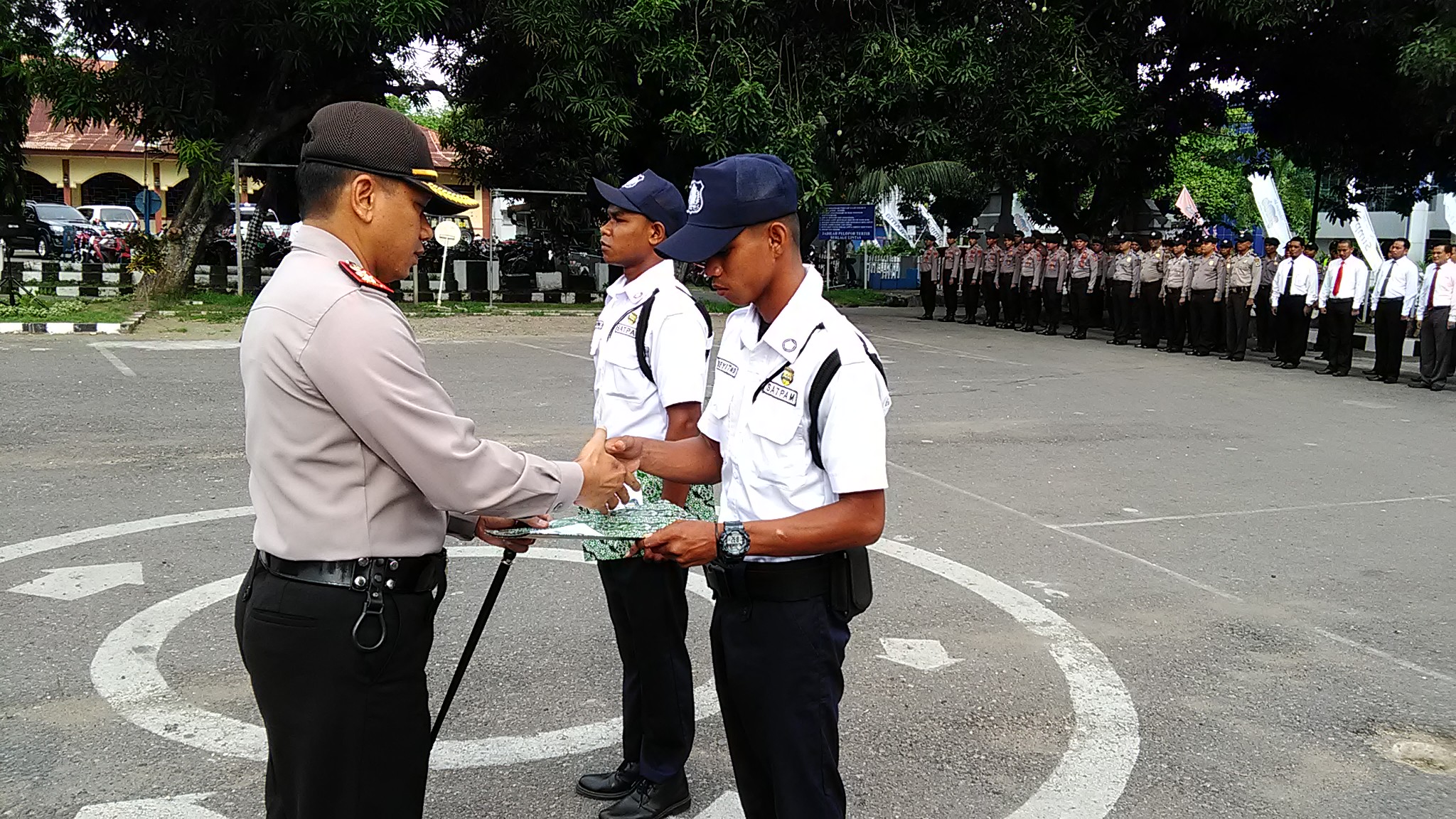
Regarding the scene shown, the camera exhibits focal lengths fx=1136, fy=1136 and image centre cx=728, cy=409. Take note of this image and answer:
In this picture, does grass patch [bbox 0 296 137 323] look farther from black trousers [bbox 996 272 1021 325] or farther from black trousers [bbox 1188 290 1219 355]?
black trousers [bbox 1188 290 1219 355]

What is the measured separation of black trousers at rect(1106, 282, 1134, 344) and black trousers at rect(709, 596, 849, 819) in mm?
19702

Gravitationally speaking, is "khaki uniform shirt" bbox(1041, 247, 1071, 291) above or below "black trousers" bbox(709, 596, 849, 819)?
above

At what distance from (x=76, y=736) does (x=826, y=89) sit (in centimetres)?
1779

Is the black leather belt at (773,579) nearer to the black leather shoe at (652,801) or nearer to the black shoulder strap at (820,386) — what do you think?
the black shoulder strap at (820,386)

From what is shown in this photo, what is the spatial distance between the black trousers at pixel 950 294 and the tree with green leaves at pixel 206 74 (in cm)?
1257

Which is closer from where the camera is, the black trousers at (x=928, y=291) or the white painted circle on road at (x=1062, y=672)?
the white painted circle on road at (x=1062, y=672)

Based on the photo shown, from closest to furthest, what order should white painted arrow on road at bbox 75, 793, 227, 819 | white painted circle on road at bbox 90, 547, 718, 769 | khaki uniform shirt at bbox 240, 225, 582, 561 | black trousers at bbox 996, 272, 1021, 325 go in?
khaki uniform shirt at bbox 240, 225, 582, 561 < white painted arrow on road at bbox 75, 793, 227, 819 < white painted circle on road at bbox 90, 547, 718, 769 < black trousers at bbox 996, 272, 1021, 325

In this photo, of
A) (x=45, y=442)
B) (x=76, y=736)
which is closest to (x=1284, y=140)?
(x=45, y=442)

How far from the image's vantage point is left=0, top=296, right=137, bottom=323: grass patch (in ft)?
56.1

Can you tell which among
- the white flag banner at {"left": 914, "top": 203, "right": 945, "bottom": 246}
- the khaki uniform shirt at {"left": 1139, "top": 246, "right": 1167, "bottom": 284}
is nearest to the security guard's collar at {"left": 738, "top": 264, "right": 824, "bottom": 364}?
the khaki uniform shirt at {"left": 1139, "top": 246, "right": 1167, "bottom": 284}

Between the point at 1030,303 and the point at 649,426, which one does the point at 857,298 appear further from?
the point at 649,426

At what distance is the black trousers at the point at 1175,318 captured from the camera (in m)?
19.4

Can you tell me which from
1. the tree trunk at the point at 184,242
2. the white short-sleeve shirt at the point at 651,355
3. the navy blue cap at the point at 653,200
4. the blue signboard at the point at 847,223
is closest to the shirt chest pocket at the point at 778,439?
the white short-sleeve shirt at the point at 651,355

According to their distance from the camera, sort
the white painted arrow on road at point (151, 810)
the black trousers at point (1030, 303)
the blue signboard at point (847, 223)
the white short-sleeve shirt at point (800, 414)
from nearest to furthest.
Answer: the white short-sleeve shirt at point (800, 414) < the white painted arrow on road at point (151, 810) < the black trousers at point (1030, 303) < the blue signboard at point (847, 223)
